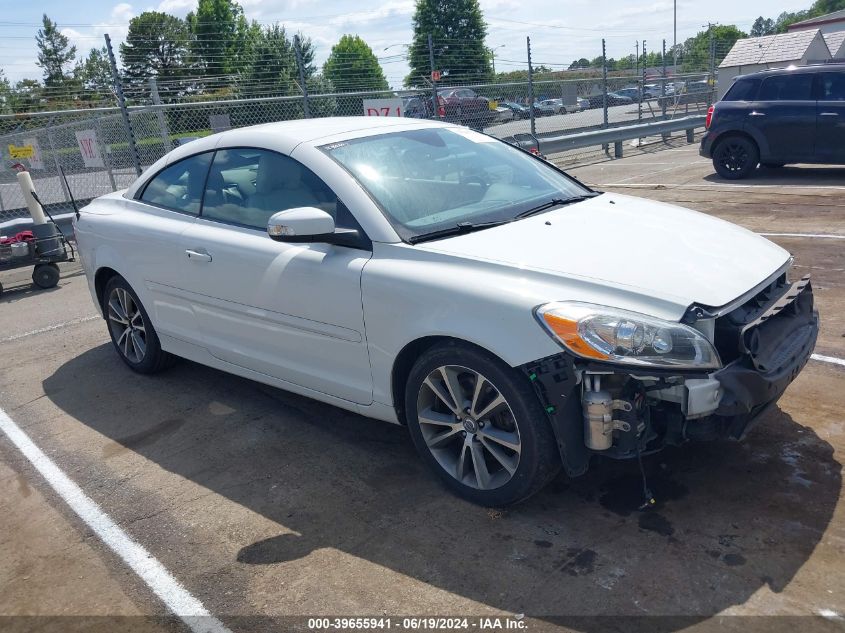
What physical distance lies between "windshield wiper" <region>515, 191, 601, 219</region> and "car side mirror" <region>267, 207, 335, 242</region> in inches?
38.5

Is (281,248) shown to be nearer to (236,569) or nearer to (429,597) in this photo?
(236,569)

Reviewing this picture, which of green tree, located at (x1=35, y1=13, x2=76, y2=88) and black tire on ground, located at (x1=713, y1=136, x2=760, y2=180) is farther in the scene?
green tree, located at (x1=35, y1=13, x2=76, y2=88)

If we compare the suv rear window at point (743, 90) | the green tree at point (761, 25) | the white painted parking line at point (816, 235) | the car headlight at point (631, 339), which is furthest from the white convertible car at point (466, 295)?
the green tree at point (761, 25)

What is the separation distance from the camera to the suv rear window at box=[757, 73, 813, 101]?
11586mm

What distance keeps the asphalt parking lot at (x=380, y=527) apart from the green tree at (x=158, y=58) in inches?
330

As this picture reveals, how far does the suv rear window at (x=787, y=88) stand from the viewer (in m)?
11.6

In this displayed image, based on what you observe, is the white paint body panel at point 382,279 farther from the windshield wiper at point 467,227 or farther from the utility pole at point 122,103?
the utility pole at point 122,103

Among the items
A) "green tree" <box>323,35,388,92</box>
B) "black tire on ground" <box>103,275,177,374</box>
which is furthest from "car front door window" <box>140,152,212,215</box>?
"green tree" <box>323,35,388,92</box>

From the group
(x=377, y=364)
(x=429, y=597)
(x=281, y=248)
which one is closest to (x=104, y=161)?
(x=281, y=248)

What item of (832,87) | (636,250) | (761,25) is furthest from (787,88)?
(761,25)

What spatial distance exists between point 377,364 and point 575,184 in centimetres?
185

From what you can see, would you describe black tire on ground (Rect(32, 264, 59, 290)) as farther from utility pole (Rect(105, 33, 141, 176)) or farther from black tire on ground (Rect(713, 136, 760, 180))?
black tire on ground (Rect(713, 136, 760, 180))

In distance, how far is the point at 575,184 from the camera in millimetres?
4672

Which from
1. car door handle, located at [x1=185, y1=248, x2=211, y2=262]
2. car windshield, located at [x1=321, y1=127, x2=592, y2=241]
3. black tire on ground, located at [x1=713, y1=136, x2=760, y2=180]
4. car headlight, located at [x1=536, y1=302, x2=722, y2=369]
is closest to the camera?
car headlight, located at [x1=536, y1=302, x2=722, y2=369]
